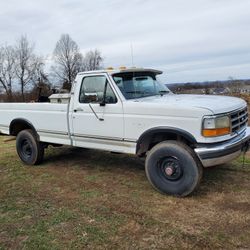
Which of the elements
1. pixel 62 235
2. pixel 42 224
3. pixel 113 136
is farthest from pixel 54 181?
pixel 62 235

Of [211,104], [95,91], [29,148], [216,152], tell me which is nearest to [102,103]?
[95,91]

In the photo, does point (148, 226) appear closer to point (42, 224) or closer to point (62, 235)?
point (62, 235)

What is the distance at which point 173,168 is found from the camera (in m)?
5.02

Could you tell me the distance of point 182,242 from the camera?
3.67 metres

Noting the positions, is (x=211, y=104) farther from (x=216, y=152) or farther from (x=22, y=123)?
(x=22, y=123)

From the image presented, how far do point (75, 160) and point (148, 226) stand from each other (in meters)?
3.91

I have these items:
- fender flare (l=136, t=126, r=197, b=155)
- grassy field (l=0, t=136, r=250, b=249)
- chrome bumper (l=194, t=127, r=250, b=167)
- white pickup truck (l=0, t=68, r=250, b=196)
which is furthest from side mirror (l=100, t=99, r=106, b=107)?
chrome bumper (l=194, t=127, r=250, b=167)

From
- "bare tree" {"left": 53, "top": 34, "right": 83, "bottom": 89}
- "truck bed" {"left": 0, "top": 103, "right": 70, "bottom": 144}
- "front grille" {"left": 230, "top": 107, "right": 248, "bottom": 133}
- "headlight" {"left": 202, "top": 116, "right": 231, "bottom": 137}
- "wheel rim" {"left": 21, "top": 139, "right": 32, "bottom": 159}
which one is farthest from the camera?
"bare tree" {"left": 53, "top": 34, "right": 83, "bottom": 89}

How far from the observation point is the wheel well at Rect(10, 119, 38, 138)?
23.8ft

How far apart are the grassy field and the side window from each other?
1458 mm

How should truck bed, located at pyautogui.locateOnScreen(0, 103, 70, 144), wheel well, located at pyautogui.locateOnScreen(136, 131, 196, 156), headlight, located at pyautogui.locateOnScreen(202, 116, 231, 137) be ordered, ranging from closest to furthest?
1. headlight, located at pyautogui.locateOnScreen(202, 116, 231, 137)
2. wheel well, located at pyautogui.locateOnScreen(136, 131, 196, 156)
3. truck bed, located at pyautogui.locateOnScreen(0, 103, 70, 144)

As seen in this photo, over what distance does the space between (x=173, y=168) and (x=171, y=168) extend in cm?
3

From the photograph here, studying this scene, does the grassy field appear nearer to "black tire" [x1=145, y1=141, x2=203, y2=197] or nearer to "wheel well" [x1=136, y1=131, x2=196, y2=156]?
"black tire" [x1=145, y1=141, x2=203, y2=197]

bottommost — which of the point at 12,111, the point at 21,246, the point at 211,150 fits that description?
the point at 21,246
